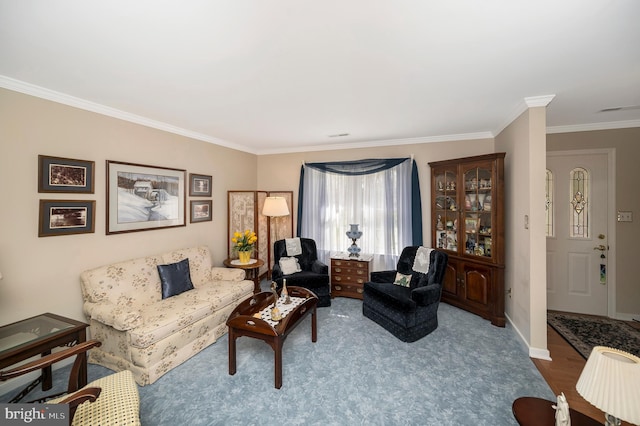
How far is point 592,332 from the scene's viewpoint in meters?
3.12

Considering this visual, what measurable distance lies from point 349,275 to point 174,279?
8.30 feet

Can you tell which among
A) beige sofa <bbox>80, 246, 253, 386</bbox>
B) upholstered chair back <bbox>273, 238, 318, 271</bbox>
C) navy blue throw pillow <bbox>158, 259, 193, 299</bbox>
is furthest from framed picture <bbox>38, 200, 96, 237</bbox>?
upholstered chair back <bbox>273, 238, 318, 271</bbox>

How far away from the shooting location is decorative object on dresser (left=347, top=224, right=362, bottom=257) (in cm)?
440

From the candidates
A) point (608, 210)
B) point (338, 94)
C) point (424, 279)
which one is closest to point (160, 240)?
point (338, 94)

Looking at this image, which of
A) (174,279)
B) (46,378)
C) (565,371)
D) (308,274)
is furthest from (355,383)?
(46,378)

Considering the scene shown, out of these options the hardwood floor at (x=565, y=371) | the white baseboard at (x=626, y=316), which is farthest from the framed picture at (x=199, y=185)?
the white baseboard at (x=626, y=316)

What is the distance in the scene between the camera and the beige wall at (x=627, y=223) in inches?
133

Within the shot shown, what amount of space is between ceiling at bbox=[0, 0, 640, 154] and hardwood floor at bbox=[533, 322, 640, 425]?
103 inches

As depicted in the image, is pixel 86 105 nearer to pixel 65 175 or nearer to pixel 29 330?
pixel 65 175

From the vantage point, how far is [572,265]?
12.0 ft

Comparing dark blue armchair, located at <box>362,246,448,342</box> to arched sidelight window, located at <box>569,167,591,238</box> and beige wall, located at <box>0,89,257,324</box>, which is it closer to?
arched sidelight window, located at <box>569,167,591,238</box>

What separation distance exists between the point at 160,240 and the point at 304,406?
2.68m

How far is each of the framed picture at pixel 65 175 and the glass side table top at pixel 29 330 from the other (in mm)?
1125

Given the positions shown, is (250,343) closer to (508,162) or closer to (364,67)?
(364,67)
